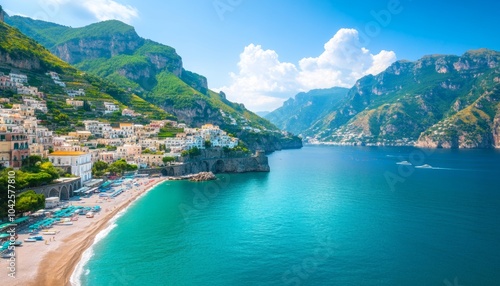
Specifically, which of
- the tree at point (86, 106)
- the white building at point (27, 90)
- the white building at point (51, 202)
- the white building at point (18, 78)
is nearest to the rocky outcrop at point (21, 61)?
the white building at point (18, 78)

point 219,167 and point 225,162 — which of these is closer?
point 225,162

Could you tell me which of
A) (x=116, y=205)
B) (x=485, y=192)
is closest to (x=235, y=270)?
(x=116, y=205)

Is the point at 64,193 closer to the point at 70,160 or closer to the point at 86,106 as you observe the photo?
the point at 70,160

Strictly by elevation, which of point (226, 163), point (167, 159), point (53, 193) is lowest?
point (53, 193)

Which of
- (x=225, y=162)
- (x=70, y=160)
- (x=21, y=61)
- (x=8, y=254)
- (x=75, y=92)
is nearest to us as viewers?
(x=8, y=254)

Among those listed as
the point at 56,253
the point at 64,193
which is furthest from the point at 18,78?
the point at 56,253

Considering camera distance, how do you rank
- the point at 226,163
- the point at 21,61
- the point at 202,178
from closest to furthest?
the point at 202,178, the point at 226,163, the point at 21,61

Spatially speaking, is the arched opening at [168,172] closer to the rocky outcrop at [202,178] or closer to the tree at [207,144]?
the rocky outcrop at [202,178]
